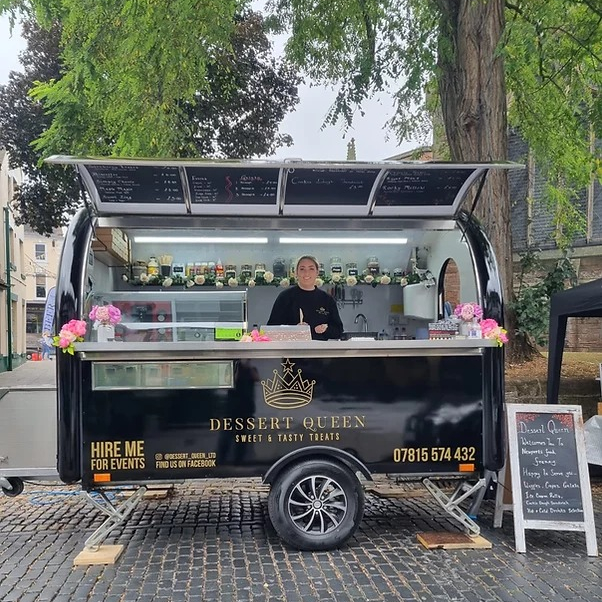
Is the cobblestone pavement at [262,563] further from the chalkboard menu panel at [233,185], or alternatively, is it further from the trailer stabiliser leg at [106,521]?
the chalkboard menu panel at [233,185]

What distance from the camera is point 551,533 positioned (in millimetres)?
4934

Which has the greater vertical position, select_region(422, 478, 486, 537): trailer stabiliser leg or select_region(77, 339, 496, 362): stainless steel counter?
select_region(77, 339, 496, 362): stainless steel counter

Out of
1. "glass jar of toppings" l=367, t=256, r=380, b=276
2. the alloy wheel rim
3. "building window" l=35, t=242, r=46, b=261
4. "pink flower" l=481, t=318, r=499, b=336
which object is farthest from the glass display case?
"building window" l=35, t=242, r=46, b=261

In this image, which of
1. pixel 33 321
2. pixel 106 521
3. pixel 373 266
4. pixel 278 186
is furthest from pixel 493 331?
pixel 33 321

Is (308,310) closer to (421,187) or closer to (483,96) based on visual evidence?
(421,187)

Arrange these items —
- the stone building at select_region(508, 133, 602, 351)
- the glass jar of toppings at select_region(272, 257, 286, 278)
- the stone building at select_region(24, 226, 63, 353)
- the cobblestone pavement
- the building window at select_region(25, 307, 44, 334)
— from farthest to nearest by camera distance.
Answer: the stone building at select_region(24, 226, 63, 353) → the building window at select_region(25, 307, 44, 334) → the stone building at select_region(508, 133, 602, 351) → the glass jar of toppings at select_region(272, 257, 286, 278) → the cobblestone pavement

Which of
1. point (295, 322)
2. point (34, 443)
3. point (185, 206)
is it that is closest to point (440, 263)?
point (295, 322)

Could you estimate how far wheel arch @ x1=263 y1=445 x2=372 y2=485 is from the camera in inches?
174

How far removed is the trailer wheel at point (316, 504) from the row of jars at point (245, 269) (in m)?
2.77

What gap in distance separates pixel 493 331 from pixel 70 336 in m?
2.89

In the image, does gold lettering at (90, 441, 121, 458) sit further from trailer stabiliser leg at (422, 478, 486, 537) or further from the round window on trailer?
the round window on trailer

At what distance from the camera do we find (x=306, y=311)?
557 cm

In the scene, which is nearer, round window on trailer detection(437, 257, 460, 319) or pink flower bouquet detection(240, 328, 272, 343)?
pink flower bouquet detection(240, 328, 272, 343)

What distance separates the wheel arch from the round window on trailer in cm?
208
